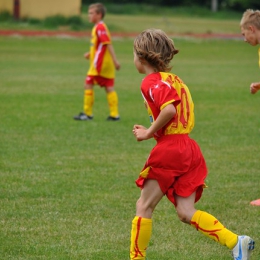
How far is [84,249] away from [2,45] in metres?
25.1

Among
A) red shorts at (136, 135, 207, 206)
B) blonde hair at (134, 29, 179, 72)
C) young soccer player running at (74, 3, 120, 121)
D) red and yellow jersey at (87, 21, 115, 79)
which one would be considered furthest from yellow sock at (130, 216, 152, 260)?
red and yellow jersey at (87, 21, 115, 79)

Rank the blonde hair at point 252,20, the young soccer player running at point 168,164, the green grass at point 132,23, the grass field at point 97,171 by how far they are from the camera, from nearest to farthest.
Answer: the young soccer player running at point 168,164
the grass field at point 97,171
the blonde hair at point 252,20
the green grass at point 132,23

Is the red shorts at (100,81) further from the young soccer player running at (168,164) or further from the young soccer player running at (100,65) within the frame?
the young soccer player running at (168,164)

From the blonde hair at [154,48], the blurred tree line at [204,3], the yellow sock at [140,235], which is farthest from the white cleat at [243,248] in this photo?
the blurred tree line at [204,3]

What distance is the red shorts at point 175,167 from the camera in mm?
4949

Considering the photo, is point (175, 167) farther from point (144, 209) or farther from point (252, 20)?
point (252, 20)

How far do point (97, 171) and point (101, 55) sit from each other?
4.58 metres

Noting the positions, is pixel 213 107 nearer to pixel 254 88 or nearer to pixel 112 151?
pixel 112 151

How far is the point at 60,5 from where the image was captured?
45250mm

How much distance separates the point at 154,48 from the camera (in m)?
4.94

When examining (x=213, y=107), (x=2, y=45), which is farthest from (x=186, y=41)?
(x=213, y=107)

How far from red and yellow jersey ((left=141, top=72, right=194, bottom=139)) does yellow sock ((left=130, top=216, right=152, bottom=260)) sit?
0.59 metres

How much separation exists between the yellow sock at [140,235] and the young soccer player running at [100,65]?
25.4 ft

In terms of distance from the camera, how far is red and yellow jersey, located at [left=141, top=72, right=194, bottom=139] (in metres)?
4.87
